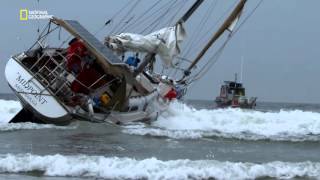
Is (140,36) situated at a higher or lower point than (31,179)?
higher

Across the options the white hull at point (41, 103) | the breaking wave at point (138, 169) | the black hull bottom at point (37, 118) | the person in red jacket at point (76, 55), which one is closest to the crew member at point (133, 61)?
the white hull at point (41, 103)

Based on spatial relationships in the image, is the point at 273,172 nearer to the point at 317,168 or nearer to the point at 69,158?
the point at 317,168

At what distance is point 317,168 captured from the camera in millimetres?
13008

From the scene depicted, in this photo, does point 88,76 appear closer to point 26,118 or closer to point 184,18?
point 26,118

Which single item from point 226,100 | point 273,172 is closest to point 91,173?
point 273,172

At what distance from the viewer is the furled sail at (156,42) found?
22766 mm

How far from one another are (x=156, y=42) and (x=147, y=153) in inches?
338

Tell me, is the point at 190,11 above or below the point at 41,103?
above

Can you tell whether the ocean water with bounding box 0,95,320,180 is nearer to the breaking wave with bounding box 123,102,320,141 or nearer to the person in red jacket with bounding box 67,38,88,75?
the breaking wave with bounding box 123,102,320,141

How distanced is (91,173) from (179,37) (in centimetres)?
1282

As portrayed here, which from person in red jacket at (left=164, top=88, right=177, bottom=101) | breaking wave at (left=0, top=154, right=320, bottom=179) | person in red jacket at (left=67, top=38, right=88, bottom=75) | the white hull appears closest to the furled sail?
person in red jacket at (left=164, top=88, right=177, bottom=101)

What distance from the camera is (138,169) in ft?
39.1

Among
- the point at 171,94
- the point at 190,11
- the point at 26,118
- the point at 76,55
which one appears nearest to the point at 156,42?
the point at 190,11

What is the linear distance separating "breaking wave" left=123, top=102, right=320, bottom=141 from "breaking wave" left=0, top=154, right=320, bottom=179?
299 inches
